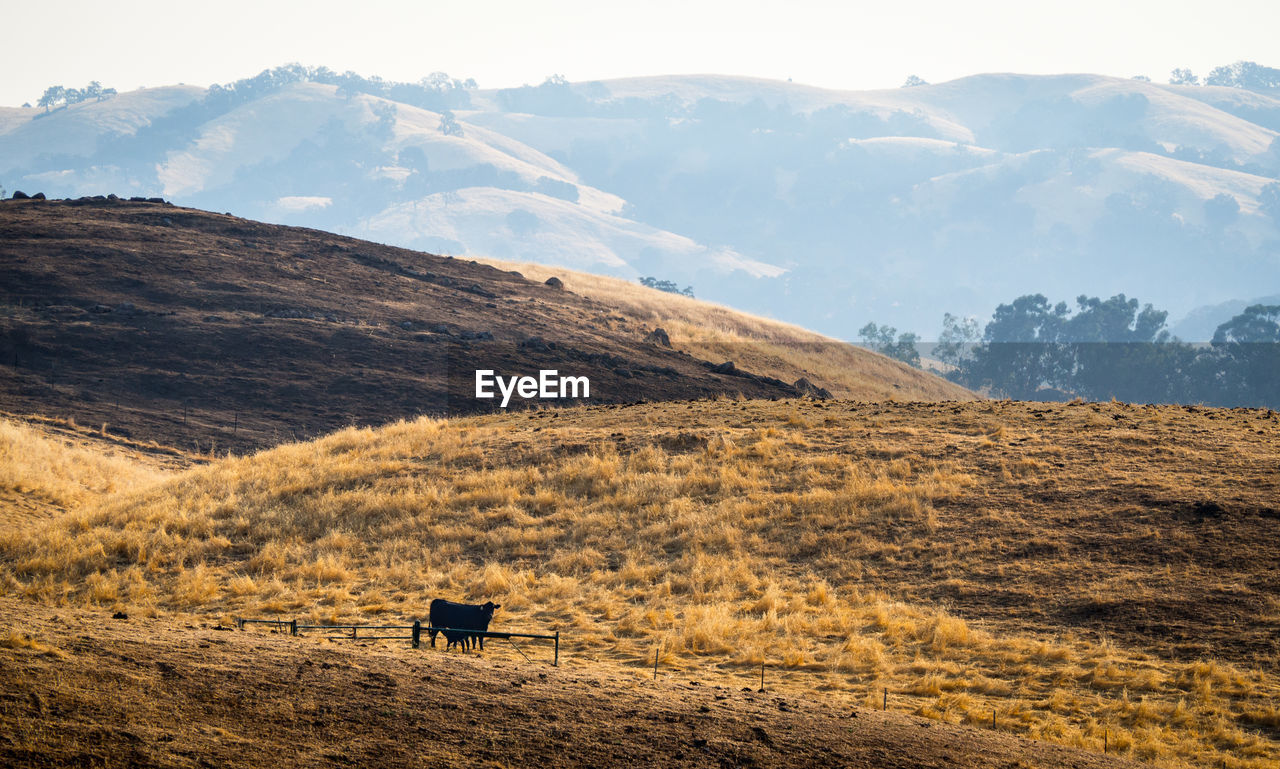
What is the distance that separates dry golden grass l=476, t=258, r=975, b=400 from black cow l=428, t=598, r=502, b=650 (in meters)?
39.0

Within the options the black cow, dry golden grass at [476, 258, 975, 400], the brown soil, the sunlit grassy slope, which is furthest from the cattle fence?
dry golden grass at [476, 258, 975, 400]

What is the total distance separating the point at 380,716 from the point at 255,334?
117 ft

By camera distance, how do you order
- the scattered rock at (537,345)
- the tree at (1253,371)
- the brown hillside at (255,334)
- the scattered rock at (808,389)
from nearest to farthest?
the brown hillside at (255,334)
the scattered rock at (537,345)
the scattered rock at (808,389)
the tree at (1253,371)

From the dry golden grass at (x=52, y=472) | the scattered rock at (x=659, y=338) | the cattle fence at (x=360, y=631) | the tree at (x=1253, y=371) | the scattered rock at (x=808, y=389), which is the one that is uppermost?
the tree at (x=1253, y=371)

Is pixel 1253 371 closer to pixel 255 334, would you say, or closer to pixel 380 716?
pixel 255 334

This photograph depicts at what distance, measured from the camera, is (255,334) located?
4222 centimetres

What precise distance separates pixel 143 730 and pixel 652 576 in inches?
429

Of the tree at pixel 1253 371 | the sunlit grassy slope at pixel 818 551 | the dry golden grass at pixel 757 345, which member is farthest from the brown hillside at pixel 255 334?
the tree at pixel 1253 371

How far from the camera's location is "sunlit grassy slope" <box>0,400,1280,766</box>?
1358 cm

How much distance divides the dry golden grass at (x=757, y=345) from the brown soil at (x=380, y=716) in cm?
4173

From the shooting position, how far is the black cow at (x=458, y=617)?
14.4 meters

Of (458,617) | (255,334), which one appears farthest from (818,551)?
(255,334)

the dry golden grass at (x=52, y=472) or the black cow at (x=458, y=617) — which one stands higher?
the dry golden grass at (x=52, y=472)

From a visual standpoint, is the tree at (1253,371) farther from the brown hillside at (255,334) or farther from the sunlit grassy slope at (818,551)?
the sunlit grassy slope at (818,551)
